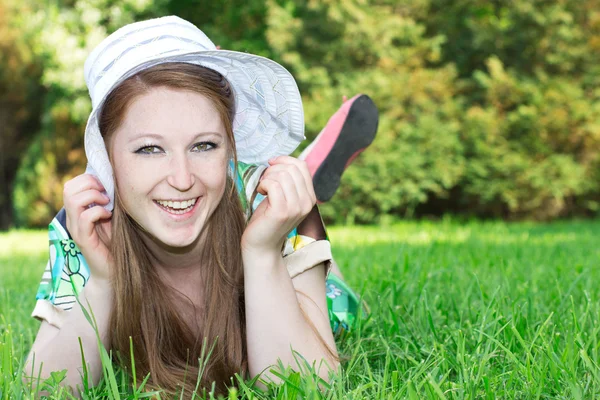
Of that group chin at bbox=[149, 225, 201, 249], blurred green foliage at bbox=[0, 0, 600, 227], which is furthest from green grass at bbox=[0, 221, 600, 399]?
blurred green foliage at bbox=[0, 0, 600, 227]

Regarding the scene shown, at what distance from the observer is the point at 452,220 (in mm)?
10656

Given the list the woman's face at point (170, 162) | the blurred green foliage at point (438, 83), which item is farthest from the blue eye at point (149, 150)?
the blurred green foliage at point (438, 83)

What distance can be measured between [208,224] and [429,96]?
912 centimetres

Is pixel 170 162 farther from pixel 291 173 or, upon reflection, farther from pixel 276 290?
pixel 276 290

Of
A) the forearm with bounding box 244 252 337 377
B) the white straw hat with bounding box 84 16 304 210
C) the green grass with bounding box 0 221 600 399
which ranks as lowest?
the green grass with bounding box 0 221 600 399

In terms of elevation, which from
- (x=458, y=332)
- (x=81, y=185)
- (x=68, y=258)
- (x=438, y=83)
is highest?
(x=438, y=83)

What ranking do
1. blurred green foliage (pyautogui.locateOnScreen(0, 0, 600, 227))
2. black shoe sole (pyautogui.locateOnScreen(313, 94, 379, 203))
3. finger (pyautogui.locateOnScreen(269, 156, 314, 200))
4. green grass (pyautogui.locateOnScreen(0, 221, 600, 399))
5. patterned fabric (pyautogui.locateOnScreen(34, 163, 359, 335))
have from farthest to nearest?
blurred green foliage (pyautogui.locateOnScreen(0, 0, 600, 227))
black shoe sole (pyautogui.locateOnScreen(313, 94, 379, 203))
patterned fabric (pyautogui.locateOnScreen(34, 163, 359, 335))
finger (pyautogui.locateOnScreen(269, 156, 314, 200))
green grass (pyautogui.locateOnScreen(0, 221, 600, 399))

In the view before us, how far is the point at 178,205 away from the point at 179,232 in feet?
0.25

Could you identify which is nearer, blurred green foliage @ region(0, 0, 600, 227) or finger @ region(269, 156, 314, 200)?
finger @ region(269, 156, 314, 200)

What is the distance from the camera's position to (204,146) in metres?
1.89

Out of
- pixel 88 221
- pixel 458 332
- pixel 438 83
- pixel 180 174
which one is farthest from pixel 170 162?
pixel 438 83

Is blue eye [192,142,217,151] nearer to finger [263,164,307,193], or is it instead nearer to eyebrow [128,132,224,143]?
eyebrow [128,132,224,143]

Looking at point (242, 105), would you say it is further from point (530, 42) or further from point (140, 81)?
point (530, 42)

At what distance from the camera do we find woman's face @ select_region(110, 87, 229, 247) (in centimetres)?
181
